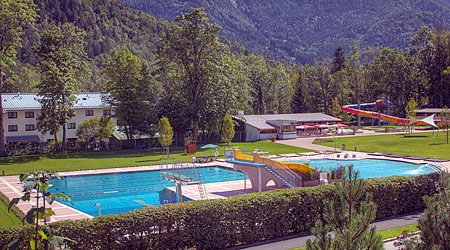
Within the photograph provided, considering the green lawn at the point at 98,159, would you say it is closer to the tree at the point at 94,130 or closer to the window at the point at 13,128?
the tree at the point at 94,130

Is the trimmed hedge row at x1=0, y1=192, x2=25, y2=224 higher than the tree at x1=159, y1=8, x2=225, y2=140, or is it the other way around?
the tree at x1=159, y1=8, x2=225, y2=140

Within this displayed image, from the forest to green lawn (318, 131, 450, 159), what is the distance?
53.8 feet

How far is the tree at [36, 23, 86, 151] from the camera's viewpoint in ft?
147

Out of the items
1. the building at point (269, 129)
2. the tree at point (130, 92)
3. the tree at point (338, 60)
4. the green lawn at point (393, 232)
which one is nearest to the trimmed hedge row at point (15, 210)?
the green lawn at point (393, 232)

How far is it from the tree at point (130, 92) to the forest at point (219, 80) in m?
0.13

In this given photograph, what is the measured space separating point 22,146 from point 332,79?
2458 inches

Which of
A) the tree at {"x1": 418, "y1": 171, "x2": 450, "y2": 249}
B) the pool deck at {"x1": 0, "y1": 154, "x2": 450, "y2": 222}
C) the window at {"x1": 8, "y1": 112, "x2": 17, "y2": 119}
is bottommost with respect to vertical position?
the pool deck at {"x1": 0, "y1": 154, "x2": 450, "y2": 222}

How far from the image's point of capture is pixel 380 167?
108 feet

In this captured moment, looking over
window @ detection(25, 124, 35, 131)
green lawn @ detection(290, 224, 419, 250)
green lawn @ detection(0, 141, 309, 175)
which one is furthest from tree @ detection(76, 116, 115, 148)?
green lawn @ detection(290, 224, 419, 250)

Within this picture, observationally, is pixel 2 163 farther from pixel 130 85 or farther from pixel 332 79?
pixel 332 79

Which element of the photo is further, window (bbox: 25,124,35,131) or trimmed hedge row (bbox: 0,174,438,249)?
window (bbox: 25,124,35,131)

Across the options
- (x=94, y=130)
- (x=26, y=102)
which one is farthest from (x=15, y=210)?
(x=26, y=102)

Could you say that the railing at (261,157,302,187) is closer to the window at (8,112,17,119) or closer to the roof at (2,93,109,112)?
the roof at (2,93,109,112)

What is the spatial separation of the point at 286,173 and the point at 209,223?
9.98 meters
